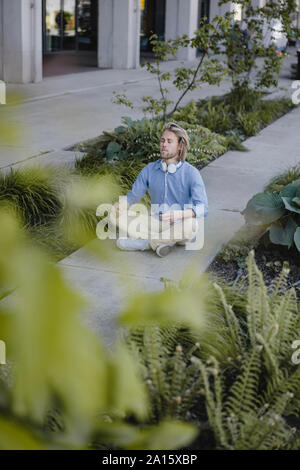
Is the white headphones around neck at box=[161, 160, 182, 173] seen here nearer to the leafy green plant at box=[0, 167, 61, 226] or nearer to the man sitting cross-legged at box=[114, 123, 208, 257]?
the man sitting cross-legged at box=[114, 123, 208, 257]

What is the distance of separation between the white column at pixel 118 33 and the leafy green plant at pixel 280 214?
16165mm

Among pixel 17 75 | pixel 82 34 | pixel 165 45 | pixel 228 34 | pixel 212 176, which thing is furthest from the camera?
pixel 82 34

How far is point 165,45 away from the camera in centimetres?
948

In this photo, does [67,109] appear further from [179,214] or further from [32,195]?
[32,195]

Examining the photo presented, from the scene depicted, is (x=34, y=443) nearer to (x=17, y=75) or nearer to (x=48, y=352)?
(x=48, y=352)

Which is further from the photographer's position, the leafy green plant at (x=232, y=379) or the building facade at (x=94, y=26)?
the building facade at (x=94, y=26)

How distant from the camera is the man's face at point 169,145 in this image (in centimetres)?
507

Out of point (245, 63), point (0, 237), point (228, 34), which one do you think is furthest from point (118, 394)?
point (245, 63)

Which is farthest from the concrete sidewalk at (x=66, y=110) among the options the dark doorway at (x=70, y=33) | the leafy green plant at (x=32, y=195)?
the dark doorway at (x=70, y=33)

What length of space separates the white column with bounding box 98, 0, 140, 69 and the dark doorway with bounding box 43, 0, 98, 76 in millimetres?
965

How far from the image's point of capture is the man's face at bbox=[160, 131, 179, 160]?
5070 mm

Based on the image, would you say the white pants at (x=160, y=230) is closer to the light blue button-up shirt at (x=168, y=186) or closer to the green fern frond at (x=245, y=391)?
the light blue button-up shirt at (x=168, y=186)

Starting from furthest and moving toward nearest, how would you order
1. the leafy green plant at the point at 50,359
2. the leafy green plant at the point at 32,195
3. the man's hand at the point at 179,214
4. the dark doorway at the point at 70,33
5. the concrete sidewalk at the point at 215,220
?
the dark doorway at the point at 70,33, the leafy green plant at the point at 32,195, the man's hand at the point at 179,214, the concrete sidewalk at the point at 215,220, the leafy green plant at the point at 50,359

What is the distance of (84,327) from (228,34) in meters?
11.2
